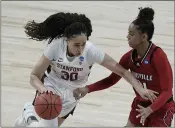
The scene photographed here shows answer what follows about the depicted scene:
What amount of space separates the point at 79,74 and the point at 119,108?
1498 millimetres

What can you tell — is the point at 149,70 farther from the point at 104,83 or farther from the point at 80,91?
the point at 80,91

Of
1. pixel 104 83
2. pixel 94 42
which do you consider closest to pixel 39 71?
pixel 104 83

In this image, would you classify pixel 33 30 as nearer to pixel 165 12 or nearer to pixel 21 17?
pixel 21 17

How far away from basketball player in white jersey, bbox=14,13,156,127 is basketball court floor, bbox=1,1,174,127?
91 cm

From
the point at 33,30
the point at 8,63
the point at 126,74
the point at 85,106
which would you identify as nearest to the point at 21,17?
the point at 8,63

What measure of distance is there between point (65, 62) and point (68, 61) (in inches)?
0.9

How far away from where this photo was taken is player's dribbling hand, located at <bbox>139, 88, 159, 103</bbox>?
3.69 meters

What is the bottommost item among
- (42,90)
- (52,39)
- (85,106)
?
(85,106)

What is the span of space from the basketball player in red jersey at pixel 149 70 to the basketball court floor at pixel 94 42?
1.26 metres

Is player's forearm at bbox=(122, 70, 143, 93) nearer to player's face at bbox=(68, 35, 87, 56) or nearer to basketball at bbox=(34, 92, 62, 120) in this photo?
A: player's face at bbox=(68, 35, 87, 56)

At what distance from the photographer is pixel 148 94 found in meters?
3.70

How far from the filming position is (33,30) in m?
4.27

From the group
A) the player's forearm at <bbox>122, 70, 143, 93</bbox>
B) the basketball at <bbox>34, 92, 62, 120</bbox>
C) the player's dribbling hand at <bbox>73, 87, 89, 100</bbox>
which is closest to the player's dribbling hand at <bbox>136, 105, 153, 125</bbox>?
the player's forearm at <bbox>122, 70, 143, 93</bbox>

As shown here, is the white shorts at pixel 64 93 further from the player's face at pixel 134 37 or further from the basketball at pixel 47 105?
the player's face at pixel 134 37
